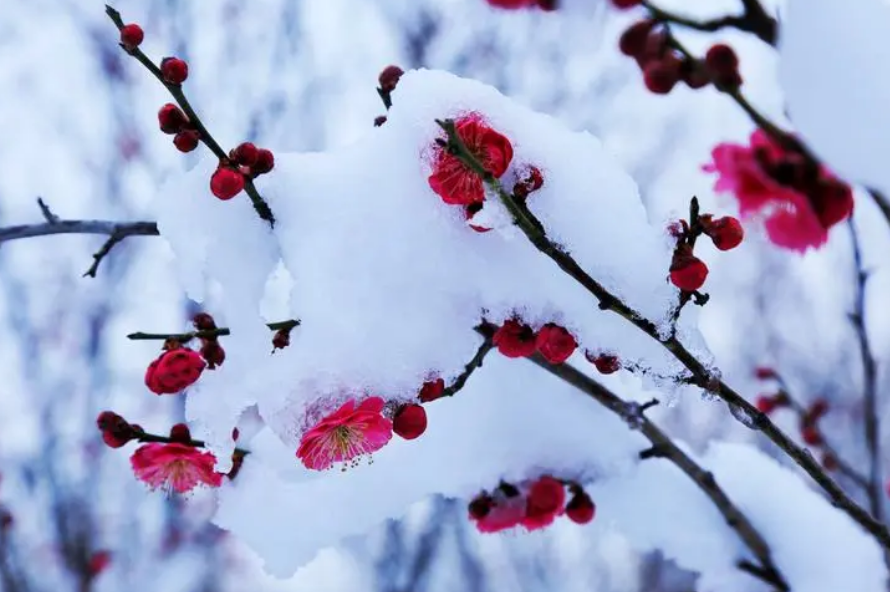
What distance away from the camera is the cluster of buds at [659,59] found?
3.12ft

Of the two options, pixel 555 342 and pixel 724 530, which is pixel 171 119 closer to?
pixel 555 342

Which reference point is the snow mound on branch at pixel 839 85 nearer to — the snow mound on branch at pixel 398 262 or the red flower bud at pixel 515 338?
the snow mound on branch at pixel 398 262

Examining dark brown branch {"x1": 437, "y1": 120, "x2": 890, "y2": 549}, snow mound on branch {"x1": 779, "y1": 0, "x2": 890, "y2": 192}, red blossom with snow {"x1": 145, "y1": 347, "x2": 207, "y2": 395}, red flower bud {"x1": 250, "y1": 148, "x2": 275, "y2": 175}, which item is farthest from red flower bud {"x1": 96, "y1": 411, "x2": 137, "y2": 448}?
snow mound on branch {"x1": 779, "y1": 0, "x2": 890, "y2": 192}

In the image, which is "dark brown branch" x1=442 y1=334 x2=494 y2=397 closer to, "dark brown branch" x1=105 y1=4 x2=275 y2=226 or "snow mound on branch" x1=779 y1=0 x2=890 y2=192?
"dark brown branch" x1=105 y1=4 x2=275 y2=226

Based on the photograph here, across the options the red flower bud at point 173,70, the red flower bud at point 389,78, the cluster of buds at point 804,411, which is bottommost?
the red flower bud at point 173,70

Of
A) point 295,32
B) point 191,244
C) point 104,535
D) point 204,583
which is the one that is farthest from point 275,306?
point 204,583

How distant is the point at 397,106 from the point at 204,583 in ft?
26.8

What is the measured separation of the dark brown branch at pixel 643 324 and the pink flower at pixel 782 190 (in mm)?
276

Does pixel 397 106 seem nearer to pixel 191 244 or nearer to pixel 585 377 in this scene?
pixel 191 244

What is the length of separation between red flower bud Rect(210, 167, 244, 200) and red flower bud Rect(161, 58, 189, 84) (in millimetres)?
153

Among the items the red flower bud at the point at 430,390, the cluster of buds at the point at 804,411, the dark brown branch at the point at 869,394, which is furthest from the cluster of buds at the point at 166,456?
the cluster of buds at the point at 804,411

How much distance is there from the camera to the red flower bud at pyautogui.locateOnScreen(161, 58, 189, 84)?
103cm

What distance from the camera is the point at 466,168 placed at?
93 cm

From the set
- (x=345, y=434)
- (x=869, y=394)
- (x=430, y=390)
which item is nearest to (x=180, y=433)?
(x=345, y=434)
